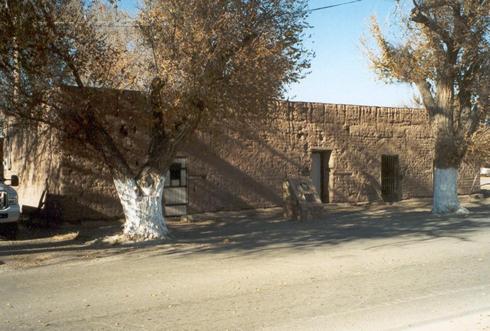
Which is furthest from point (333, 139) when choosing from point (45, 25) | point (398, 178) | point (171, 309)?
point (171, 309)

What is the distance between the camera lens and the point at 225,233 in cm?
1571

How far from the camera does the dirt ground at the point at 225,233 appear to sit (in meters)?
12.6

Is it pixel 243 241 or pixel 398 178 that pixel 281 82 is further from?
pixel 398 178

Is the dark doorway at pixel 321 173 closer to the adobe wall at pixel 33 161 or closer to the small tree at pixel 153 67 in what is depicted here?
the small tree at pixel 153 67

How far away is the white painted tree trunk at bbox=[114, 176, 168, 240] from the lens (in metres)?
13.7

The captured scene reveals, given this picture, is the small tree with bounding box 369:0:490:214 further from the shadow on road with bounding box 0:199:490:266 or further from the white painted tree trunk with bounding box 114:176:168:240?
the white painted tree trunk with bounding box 114:176:168:240

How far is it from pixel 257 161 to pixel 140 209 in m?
7.00

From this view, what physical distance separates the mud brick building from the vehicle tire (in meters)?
1.86

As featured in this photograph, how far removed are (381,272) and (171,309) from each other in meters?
3.95

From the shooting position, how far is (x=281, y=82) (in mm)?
13562

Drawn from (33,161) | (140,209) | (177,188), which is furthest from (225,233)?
(33,161)

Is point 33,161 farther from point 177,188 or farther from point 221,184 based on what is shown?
point 221,184

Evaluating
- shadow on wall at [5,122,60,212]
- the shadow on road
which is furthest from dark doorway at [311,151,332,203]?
shadow on wall at [5,122,60,212]

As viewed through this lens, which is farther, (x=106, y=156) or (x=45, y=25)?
(x=106, y=156)
